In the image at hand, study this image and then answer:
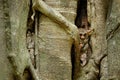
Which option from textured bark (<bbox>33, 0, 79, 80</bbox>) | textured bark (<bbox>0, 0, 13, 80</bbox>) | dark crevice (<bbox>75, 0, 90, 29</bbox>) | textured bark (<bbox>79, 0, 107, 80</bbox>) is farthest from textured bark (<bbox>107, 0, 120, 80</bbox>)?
textured bark (<bbox>0, 0, 13, 80</bbox>)

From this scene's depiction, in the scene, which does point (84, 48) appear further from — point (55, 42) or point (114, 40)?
point (114, 40)

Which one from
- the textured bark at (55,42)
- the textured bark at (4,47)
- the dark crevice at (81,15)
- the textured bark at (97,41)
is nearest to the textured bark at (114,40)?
the textured bark at (97,41)

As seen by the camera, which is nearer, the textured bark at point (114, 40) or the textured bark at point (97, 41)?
the textured bark at point (114, 40)

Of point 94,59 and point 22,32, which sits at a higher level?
point 22,32

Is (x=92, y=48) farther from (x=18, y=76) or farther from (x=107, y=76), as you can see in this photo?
(x=18, y=76)

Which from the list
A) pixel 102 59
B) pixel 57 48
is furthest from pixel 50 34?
pixel 102 59

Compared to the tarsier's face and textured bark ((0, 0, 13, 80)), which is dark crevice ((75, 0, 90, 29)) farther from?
textured bark ((0, 0, 13, 80))

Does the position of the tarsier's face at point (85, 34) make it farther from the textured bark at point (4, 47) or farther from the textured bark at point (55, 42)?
the textured bark at point (4, 47)

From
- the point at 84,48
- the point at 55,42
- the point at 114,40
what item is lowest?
the point at 84,48

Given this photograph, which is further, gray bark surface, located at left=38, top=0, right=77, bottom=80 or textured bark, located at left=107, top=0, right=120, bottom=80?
gray bark surface, located at left=38, top=0, right=77, bottom=80

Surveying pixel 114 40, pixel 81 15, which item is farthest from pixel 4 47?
pixel 81 15

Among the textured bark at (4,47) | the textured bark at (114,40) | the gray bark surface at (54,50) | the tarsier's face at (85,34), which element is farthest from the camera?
the tarsier's face at (85,34)
